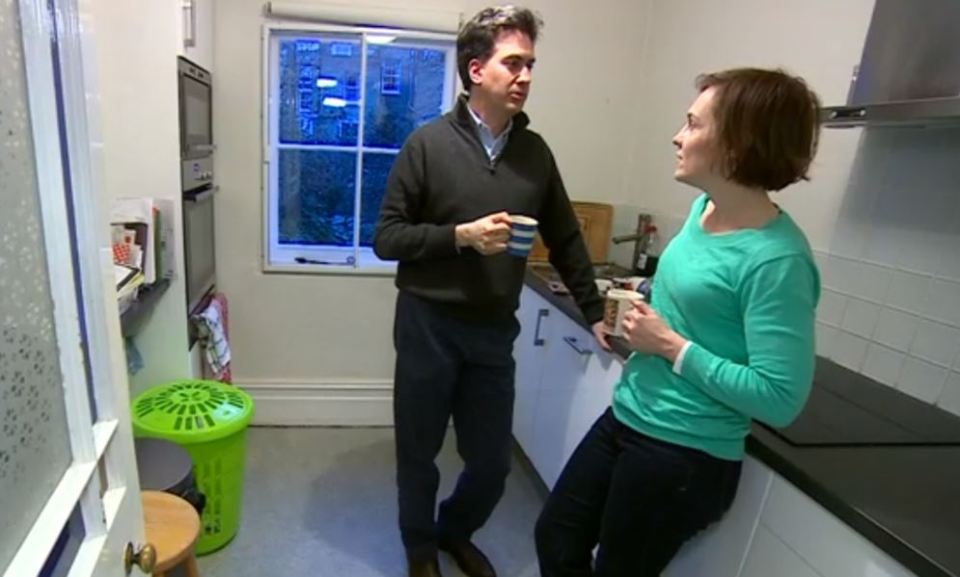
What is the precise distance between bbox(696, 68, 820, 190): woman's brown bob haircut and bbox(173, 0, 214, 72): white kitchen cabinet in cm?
159

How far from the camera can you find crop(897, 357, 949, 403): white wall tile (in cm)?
132

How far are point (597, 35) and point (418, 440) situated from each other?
1.91 metres

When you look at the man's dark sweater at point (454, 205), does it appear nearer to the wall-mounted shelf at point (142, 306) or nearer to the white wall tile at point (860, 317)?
the wall-mounted shelf at point (142, 306)

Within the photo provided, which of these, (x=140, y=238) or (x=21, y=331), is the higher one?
(x=21, y=331)

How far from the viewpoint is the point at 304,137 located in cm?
247

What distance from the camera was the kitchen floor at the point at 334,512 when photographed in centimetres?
184

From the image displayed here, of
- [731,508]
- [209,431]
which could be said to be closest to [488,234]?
[731,508]

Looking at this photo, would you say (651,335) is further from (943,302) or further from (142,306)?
(142,306)

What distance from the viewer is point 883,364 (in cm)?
145

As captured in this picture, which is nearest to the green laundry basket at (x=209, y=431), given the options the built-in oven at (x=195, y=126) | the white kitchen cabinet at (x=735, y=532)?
the built-in oven at (x=195, y=126)

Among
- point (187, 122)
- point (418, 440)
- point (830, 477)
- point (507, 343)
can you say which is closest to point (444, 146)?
point (507, 343)

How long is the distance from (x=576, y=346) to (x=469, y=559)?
0.75m

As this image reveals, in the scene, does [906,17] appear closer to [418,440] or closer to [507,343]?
[507,343]

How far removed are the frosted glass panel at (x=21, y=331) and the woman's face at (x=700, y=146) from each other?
914 millimetres
